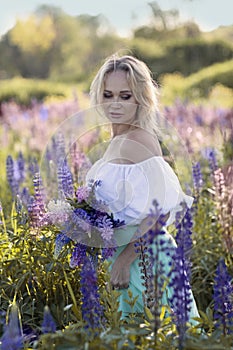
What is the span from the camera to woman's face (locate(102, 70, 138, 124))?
3025mm

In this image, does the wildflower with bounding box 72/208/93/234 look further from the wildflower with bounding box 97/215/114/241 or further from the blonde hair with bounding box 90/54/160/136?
the blonde hair with bounding box 90/54/160/136

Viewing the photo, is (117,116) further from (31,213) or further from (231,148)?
(231,148)

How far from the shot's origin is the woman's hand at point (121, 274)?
9.55ft

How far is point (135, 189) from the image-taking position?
2.89 metres

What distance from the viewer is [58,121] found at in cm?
908

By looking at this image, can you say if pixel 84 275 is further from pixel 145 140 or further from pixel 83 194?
pixel 145 140

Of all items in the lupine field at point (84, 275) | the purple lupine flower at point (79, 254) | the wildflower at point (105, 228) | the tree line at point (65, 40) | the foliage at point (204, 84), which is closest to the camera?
the lupine field at point (84, 275)

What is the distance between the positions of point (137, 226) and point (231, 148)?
11.0ft

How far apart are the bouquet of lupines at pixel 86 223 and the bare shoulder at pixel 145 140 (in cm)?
39

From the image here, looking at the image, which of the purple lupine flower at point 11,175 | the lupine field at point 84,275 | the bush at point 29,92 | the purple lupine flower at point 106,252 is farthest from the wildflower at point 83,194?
the bush at point 29,92

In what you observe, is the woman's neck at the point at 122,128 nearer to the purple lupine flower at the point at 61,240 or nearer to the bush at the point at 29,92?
the purple lupine flower at the point at 61,240

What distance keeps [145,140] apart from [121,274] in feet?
2.11

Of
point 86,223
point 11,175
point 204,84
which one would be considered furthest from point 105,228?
point 204,84

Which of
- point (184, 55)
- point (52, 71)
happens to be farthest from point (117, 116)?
point (52, 71)
